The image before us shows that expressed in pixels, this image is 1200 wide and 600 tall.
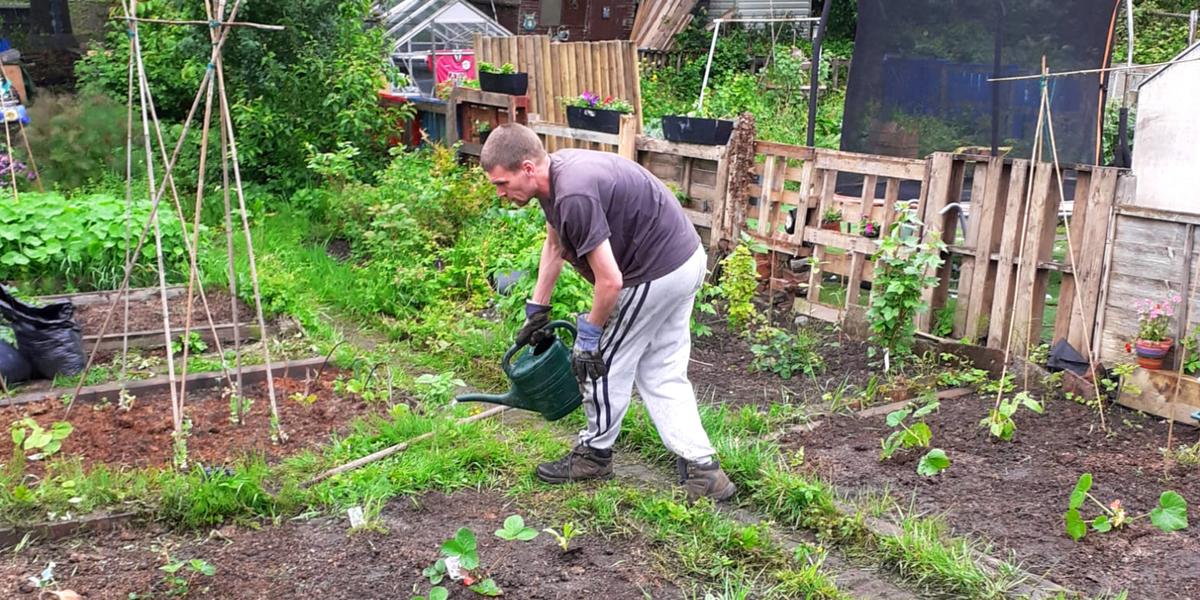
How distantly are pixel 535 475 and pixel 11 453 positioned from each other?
221 centimetres

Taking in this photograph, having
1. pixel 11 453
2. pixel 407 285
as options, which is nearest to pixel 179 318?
pixel 407 285

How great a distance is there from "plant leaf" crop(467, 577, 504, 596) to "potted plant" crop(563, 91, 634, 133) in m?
5.49

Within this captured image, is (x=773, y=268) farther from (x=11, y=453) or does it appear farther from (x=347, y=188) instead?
(x=11, y=453)

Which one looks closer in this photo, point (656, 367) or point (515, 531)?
point (515, 531)

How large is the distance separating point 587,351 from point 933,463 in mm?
1520

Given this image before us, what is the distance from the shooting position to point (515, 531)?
3.65 m

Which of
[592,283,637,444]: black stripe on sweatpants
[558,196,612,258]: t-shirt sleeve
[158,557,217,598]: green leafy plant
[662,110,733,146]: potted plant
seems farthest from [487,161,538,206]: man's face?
[662,110,733,146]: potted plant

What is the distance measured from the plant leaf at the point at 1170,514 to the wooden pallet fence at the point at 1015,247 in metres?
1.50

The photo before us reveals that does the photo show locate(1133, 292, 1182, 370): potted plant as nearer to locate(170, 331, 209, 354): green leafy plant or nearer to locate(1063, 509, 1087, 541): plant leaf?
locate(1063, 509, 1087, 541): plant leaf

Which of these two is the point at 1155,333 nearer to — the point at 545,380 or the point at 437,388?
the point at 545,380

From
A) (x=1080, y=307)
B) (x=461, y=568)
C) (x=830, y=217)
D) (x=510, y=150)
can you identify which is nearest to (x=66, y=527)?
(x=461, y=568)

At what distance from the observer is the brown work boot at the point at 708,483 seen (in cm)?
420

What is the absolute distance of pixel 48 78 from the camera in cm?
1436

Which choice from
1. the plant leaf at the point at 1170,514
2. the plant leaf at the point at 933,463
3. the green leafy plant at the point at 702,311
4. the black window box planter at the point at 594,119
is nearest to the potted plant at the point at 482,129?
the black window box planter at the point at 594,119
